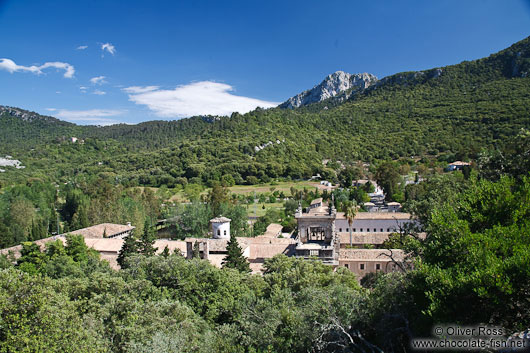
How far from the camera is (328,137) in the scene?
411 ft

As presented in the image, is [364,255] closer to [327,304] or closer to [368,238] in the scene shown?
[368,238]

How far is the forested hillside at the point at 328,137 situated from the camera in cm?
9219

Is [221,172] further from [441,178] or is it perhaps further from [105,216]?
[441,178]

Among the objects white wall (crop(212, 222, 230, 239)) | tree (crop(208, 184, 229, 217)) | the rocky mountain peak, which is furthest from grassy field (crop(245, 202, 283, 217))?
the rocky mountain peak

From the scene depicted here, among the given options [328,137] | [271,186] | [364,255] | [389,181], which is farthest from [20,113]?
[364,255]

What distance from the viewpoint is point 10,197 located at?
54.2 meters

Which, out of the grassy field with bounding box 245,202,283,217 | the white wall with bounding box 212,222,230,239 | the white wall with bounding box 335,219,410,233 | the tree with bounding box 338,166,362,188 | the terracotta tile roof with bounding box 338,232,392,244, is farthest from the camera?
the tree with bounding box 338,166,362,188

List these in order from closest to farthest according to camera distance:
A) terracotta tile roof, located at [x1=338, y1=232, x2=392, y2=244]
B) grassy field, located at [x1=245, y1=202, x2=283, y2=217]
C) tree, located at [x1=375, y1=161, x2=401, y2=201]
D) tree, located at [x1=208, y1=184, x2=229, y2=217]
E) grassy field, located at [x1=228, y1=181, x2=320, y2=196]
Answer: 1. terracotta tile roof, located at [x1=338, y1=232, x2=392, y2=244]
2. tree, located at [x1=208, y1=184, x2=229, y2=217]
3. grassy field, located at [x1=245, y1=202, x2=283, y2=217]
4. tree, located at [x1=375, y1=161, x2=401, y2=201]
5. grassy field, located at [x1=228, y1=181, x2=320, y2=196]

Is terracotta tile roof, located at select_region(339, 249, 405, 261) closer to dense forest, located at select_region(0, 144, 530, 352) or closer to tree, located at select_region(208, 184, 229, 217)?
dense forest, located at select_region(0, 144, 530, 352)

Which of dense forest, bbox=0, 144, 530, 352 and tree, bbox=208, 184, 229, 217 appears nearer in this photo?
dense forest, bbox=0, 144, 530, 352

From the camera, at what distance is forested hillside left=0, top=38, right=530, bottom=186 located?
302 ft

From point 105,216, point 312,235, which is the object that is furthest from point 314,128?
point 312,235

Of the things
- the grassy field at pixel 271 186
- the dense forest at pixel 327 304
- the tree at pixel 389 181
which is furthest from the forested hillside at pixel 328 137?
the dense forest at pixel 327 304

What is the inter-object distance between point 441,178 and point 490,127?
81.6m
